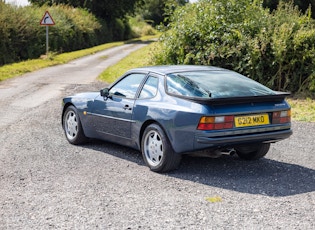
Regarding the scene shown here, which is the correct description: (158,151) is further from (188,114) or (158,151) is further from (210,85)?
(210,85)

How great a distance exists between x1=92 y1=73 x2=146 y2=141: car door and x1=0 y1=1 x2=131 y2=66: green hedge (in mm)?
20587

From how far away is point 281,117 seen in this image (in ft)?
22.4

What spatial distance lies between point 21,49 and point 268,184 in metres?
26.0

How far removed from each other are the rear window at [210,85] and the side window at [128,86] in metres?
0.61

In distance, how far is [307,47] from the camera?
14086 millimetres

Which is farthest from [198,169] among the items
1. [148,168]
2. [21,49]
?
[21,49]

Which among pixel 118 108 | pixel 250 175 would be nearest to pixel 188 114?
pixel 250 175

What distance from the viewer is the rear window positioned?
6.66 metres

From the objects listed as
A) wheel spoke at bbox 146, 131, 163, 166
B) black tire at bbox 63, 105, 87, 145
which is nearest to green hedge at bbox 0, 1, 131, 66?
black tire at bbox 63, 105, 87, 145

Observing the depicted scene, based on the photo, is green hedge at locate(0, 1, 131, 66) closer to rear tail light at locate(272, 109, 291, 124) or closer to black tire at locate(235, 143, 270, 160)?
black tire at locate(235, 143, 270, 160)

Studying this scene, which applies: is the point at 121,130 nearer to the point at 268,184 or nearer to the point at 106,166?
the point at 106,166

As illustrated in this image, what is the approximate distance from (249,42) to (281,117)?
313 inches

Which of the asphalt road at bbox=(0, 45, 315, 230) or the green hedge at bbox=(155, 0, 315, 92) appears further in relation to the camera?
the green hedge at bbox=(155, 0, 315, 92)

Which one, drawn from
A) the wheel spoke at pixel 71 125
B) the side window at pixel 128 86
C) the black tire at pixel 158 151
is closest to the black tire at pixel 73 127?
the wheel spoke at pixel 71 125
